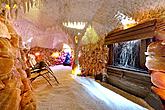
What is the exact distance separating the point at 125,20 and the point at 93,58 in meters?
2.91

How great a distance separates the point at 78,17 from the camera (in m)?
7.22

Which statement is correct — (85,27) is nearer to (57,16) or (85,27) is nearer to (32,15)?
(57,16)

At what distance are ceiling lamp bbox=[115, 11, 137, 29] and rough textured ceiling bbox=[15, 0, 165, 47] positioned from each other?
0.11m

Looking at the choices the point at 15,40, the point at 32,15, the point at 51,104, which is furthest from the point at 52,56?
the point at 15,40

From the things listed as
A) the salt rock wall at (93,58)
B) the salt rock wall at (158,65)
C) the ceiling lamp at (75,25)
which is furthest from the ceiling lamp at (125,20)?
the salt rock wall at (158,65)

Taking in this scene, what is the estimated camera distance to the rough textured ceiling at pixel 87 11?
14.5 feet

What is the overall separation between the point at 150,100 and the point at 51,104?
178 centimetres

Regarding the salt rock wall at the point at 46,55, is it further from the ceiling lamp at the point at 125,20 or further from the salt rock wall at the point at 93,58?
the ceiling lamp at the point at 125,20

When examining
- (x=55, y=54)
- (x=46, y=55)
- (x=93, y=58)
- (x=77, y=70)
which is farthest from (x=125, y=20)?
(x=55, y=54)

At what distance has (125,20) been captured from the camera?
504 centimetres

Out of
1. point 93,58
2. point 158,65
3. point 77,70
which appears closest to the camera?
point 158,65

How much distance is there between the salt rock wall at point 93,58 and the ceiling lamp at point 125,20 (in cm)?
169

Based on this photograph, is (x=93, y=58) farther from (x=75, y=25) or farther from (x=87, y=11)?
(x=87, y=11)

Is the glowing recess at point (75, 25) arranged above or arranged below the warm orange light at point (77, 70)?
above
